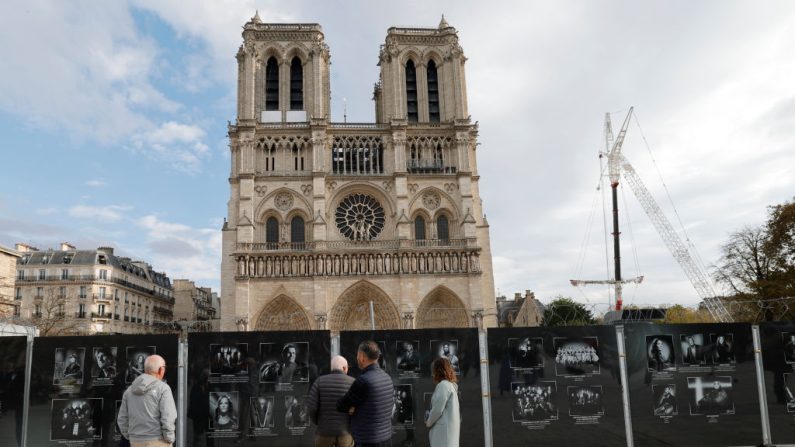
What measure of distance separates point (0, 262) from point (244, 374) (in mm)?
23373

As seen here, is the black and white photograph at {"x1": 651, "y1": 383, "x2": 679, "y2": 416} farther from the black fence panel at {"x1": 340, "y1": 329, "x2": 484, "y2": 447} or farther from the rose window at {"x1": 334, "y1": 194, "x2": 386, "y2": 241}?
the rose window at {"x1": 334, "y1": 194, "x2": 386, "y2": 241}

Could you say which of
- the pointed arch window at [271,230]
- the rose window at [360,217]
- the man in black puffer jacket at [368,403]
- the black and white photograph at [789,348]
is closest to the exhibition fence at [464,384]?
the black and white photograph at [789,348]

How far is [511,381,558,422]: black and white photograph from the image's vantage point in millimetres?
8734

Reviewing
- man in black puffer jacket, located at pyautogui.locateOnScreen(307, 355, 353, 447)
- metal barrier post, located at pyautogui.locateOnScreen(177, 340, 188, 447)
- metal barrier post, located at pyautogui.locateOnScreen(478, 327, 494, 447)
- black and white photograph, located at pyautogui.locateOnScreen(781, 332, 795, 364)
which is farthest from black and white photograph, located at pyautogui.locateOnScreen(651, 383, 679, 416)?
metal barrier post, located at pyautogui.locateOnScreen(177, 340, 188, 447)

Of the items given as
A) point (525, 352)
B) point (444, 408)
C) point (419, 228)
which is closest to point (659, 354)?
point (525, 352)

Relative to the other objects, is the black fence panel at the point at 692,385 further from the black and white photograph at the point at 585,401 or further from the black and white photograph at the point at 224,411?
the black and white photograph at the point at 224,411

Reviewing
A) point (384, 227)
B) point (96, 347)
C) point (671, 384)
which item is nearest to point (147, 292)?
point (384, 227)

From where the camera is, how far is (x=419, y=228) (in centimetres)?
3744

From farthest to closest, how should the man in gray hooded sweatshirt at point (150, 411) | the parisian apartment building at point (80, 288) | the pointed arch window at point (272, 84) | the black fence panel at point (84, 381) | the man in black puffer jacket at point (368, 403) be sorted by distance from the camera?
the parisian apartment building at point (80, 288)
the pointed arch window at point (272, 84)
the black fence panel at point (84, 381)
the man in gray hooded sweatshirt at point (150, 411)
the man in black puffer jacket at point (368, 403)

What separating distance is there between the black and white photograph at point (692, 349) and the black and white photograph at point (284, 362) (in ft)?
18.8

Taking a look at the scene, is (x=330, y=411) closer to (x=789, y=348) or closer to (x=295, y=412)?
(x=295, y=412)

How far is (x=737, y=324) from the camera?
935 cm

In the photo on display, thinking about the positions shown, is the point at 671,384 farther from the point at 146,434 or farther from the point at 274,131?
the point at 274,131

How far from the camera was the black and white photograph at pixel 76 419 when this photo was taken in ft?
27.4
